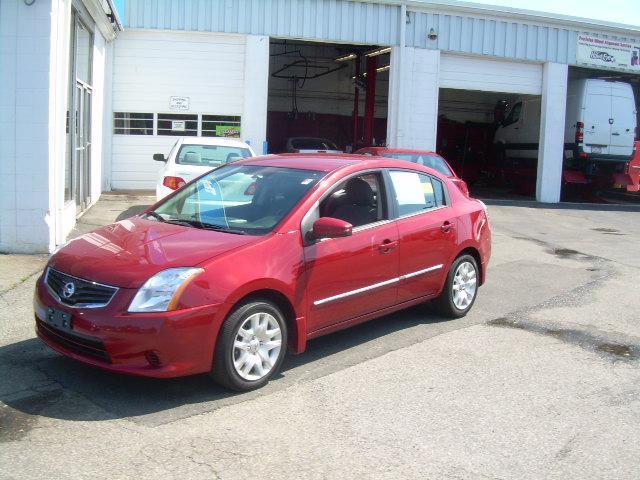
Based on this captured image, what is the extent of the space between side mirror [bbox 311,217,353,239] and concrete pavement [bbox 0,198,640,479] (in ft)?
3.48

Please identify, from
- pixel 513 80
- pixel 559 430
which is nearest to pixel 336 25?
pixel 513 80

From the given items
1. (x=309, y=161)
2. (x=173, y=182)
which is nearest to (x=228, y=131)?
(x=173, y=182)

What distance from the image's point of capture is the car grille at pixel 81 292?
4.52m

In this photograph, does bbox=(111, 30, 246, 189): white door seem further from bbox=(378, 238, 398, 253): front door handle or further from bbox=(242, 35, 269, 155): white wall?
bbox=(378, 238, 398, 253): front door handle

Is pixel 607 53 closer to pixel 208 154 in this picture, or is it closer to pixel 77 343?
pixel 208 154

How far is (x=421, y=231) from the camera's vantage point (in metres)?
6.36

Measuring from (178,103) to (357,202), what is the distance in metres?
12.8

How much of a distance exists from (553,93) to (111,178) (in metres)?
12.2

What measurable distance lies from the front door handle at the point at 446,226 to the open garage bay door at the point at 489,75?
42.9 feet

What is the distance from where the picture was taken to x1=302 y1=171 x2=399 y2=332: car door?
5301mm

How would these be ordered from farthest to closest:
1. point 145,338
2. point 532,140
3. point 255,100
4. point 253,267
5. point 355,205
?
point 532,140 < point 255,100 < point 355,205 < point 253,267 < point 145,338

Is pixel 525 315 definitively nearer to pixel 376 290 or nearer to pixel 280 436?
pixel 376 290

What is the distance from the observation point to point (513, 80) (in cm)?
1977

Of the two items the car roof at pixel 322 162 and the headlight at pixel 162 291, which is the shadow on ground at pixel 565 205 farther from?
the headlight at pixel 162 291
